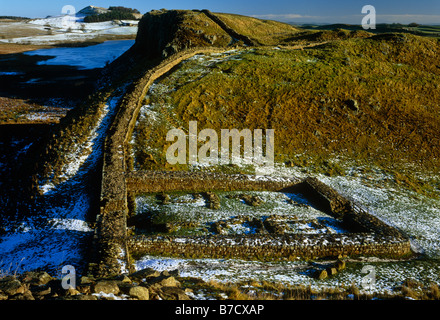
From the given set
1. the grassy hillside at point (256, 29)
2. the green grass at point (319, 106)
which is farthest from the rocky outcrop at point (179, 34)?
the green grass at point (319, 106)

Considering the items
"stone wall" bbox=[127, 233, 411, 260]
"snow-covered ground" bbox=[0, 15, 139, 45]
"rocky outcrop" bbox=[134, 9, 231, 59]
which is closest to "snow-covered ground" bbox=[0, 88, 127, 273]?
"stone wall" bbox=[127, 233, 411, 260]

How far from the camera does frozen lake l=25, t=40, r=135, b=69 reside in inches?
3381

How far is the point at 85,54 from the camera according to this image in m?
102

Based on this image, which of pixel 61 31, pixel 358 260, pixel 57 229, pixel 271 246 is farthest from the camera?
pixel 61 31

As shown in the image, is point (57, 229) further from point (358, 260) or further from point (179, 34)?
point (179, 34)

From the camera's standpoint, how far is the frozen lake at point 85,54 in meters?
85.9

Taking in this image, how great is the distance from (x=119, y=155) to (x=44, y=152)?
21.0ft

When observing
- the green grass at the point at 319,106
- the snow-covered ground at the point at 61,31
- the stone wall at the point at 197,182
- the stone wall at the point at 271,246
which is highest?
A: the snow-covered ground at the point at 61,31

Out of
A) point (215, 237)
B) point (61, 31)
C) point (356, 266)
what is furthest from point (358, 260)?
point (61, 31)

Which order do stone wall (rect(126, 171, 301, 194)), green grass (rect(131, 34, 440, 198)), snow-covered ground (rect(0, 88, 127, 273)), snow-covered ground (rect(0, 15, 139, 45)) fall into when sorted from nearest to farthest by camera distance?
snow-covered ground (rect(0, 88, 127, 273)) < stone wall (rect(126, 171, 301, 194)) < green grass (rect(131, 34, 440, 198)) < snow-covered ground (rect(0, 15, 139, 45))

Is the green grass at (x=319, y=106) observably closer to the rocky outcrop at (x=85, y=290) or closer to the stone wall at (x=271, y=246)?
the stone wall at (x=271, y=246)

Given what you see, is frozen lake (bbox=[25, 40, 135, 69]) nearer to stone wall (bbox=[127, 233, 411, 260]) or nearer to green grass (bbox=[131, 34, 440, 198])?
green grass (bbox=[131, 34, 440, 198])

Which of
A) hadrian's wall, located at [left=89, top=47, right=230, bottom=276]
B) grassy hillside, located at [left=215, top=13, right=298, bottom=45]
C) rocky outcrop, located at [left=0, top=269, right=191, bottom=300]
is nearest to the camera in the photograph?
rocky outcrop, located at [left=0, top=269, right=191, bottom=300]

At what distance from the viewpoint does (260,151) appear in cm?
2831
